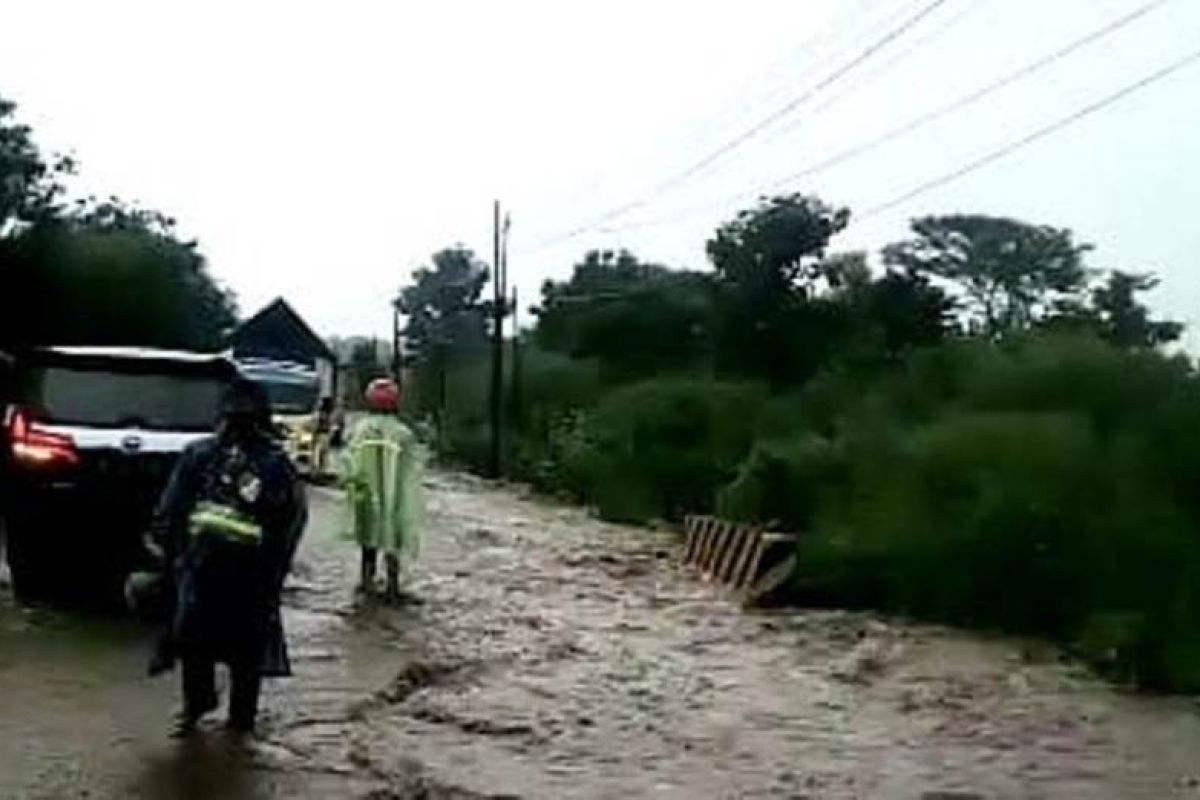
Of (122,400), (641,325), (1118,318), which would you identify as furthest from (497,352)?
(122,400)

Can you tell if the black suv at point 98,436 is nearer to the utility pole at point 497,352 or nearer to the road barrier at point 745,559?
the road barrier at point 745,559

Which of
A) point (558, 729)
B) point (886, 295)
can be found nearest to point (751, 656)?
point (558, 729)

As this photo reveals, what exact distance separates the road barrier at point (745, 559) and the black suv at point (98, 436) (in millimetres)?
6846

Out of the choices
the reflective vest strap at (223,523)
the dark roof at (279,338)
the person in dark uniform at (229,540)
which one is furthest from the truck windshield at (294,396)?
the reflective vest strap at (223,523)

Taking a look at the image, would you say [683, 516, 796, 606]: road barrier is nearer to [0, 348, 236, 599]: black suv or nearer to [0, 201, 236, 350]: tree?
[0, 348, 236, 599]: black suv

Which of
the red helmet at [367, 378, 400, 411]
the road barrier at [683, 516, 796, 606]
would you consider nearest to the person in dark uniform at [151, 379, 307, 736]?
the red helmet at [367, 378, 400, 411]

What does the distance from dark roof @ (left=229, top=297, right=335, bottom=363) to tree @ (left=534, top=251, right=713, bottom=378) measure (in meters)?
7.77

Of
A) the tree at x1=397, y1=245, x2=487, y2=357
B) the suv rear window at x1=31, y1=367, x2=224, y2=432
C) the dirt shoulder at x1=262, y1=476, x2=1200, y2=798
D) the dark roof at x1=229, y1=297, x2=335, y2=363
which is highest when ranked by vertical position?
the tree at x1=397, y1=245, x2=487, y2=357

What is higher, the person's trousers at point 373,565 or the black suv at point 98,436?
the black suv at point 98,436

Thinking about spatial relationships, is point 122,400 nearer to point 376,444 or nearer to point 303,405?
point 376,444

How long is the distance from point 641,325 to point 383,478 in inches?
1405

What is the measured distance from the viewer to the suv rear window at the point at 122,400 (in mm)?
14156

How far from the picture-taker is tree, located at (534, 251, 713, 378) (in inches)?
1895

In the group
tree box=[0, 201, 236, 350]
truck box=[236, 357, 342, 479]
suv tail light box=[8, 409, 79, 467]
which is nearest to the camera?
suv tail light box=[8, 409, 79, 467]
